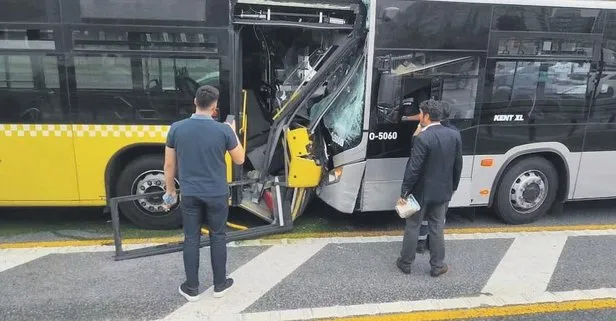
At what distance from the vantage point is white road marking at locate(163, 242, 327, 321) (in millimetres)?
3969

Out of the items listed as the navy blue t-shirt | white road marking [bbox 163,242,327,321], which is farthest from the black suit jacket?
the navy blue t-shirt

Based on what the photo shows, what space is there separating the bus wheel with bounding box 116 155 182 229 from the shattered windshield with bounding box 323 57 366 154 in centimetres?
189

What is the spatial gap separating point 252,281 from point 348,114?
2064 mm

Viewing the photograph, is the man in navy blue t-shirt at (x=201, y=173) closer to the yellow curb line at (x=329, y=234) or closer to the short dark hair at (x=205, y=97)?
the short dark hair at (x=205, y=97)

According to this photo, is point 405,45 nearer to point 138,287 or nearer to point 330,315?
point 330,315

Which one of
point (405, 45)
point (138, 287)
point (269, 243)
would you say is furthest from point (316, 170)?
point (138, 287)

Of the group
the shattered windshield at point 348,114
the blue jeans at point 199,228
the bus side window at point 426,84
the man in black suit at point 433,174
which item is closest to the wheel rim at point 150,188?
the blue jeans at point 199,228

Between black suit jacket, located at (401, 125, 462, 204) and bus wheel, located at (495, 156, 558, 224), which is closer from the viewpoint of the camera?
black suit jacket, located at (401, 125, 462, 204)

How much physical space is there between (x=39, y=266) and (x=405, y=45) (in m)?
4.10

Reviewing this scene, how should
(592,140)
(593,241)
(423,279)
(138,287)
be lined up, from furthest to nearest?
(592,140) → (593,241) → (423,279) → (138,287)

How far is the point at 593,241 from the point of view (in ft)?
18.4

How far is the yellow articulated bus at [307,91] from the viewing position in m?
5.12

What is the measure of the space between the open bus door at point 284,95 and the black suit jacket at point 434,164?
133 centimetres

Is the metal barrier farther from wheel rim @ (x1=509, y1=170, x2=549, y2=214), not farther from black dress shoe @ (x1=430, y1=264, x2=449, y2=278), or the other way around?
wheel rim @ (x1=509, y1=170, x2=549, y2=214)
